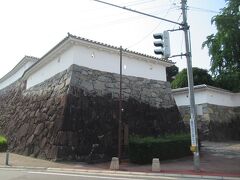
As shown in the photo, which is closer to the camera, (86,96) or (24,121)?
(86,96)

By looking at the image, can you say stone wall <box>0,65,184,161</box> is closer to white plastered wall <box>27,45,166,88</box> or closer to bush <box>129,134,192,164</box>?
white plastered wall <box>27,45,166,88</box>

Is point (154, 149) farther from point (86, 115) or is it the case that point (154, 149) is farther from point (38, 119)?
point (38, 119)

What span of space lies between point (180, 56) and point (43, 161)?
8903 mm

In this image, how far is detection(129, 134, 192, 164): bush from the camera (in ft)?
52.4

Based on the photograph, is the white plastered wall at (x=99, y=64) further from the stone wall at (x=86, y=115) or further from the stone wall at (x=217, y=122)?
the stone wall at (x=217, y=122)

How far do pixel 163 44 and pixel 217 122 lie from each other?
17776 mm

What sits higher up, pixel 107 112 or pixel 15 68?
pixel 15 68

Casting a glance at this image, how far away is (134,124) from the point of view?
19656 mm

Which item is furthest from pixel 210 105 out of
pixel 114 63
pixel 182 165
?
pixel 182 165

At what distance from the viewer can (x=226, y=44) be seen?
2286cm

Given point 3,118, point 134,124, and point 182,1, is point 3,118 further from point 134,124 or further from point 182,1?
point 182,1

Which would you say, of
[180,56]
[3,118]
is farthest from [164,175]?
[3,118]

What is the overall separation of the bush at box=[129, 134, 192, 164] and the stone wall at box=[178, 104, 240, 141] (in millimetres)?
9071

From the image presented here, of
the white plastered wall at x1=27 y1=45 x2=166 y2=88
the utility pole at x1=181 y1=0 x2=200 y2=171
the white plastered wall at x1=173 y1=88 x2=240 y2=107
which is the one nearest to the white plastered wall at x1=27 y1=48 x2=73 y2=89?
the white plastered wall at x1=27 y1=45 x2=166 y2=88
